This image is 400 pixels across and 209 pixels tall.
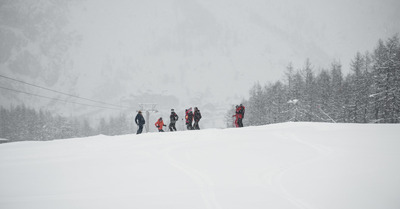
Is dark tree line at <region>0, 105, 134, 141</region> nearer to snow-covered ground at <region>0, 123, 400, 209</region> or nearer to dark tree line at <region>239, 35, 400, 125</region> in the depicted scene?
dark tree line at <region>239, 35, 400, 125</region>

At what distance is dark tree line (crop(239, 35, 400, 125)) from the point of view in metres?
29.6

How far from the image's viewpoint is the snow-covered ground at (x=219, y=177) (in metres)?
4.90

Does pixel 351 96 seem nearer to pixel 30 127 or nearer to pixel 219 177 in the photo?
pixel 219 177

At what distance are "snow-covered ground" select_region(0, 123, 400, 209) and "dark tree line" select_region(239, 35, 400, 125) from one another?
23.2 m

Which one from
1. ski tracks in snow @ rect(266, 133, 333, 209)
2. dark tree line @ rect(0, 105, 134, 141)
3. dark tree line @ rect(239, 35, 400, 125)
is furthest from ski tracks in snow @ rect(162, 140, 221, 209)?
dark tree line @ rect(0, 105, 134, 141)

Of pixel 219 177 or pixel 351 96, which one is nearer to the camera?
pixel 219 177

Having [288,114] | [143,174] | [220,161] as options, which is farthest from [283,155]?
[288,114]

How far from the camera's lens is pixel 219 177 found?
627cm

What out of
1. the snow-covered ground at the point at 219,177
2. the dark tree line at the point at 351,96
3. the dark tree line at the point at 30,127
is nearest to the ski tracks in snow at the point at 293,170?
the snow-covered ground at the point at 219,177

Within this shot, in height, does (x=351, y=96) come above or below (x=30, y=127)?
above

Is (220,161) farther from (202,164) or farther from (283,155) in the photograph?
(283,155)

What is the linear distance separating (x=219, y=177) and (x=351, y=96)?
42.2 meters

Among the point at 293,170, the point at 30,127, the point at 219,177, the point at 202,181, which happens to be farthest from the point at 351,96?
the point at 30,127

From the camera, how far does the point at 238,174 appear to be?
6.46 meters
